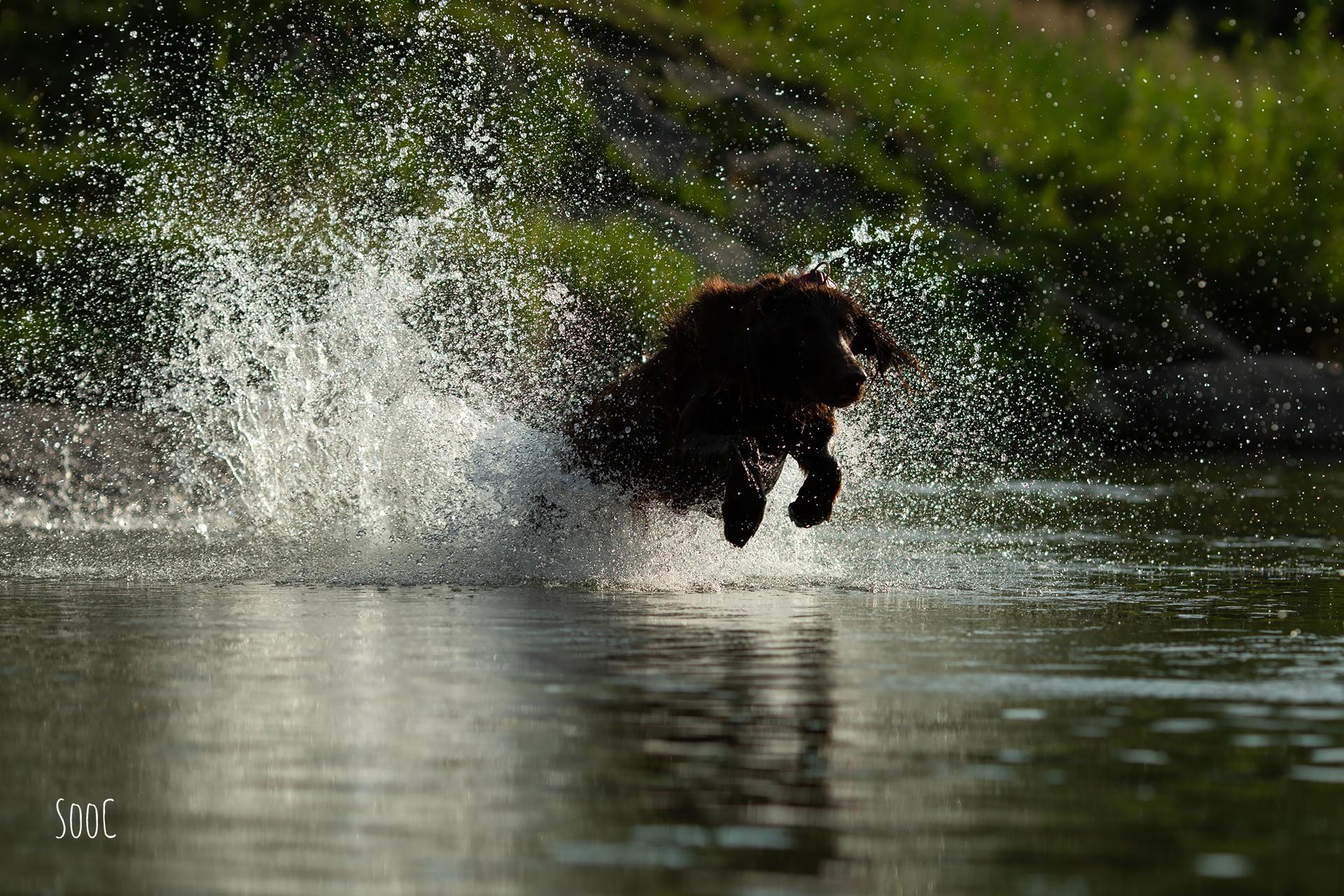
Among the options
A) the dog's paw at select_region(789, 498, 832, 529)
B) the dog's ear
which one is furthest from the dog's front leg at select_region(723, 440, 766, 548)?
the dog's ear

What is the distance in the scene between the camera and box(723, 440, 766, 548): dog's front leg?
841cm

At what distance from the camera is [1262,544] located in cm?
1121

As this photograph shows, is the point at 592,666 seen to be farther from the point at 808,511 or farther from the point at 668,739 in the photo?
the point at 808,511

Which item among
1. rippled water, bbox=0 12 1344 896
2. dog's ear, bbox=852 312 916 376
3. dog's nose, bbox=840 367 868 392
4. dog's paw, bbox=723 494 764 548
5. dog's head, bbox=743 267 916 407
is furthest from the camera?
dog's ear, bbox=852 312 916 376

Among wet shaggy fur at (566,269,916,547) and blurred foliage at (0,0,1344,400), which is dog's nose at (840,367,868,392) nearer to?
wet shaggy fur at (566,269,916,547)

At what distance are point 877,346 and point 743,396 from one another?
87 centimetres

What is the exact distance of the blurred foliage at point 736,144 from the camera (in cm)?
2131

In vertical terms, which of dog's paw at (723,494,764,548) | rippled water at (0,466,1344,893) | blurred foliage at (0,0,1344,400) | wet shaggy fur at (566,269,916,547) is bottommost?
rippled water at (0,466,1344,893)

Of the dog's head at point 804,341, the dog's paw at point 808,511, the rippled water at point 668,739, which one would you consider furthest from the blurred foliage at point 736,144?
the rippled water at point 668,739

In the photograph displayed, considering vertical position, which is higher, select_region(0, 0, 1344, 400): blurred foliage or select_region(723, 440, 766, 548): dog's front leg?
select_region(0, 0, 1344, 400): blurred foliage

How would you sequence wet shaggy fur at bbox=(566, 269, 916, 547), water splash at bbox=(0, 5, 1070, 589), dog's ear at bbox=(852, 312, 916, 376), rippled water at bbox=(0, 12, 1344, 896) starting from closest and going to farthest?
rippled water at bbox=(0, 12, 1344, 896) < wet shaggy fur at bbox=(566, 269, 916, 547) < dog's ear at bbox=(852, 312, 916, 376) < water splash at bbox=(0, 5, 1070, 589)

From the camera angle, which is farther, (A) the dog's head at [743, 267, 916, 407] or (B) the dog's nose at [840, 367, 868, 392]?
(A) the dog's head at [743, 267, 916, 407]

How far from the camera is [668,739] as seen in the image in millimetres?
4809

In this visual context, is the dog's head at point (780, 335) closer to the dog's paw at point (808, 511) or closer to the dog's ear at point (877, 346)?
the dog's ear at point (877, 346)
